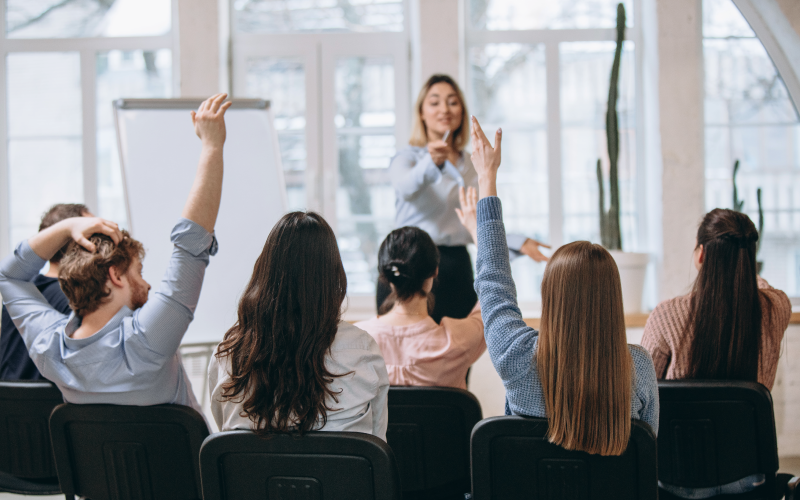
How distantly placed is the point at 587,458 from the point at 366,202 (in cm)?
278

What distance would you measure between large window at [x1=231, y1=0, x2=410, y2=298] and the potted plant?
3.88 feet

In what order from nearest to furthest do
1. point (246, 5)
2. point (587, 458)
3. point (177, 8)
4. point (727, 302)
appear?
point (587, 458)
point (727, 302)
point (177, 8)
point (246, 5)

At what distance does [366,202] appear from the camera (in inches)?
148

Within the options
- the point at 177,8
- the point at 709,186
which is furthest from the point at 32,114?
the point at 709,186

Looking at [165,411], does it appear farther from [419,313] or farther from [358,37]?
[358,37]

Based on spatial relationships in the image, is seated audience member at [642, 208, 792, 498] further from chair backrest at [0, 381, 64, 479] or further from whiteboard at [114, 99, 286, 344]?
whiteboard at [114, 99, 286, 344]

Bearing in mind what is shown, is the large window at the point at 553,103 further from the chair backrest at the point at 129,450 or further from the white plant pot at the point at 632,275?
the chair backrest at the point at 129,450

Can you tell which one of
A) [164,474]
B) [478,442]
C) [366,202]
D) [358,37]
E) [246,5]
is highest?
[246,5]

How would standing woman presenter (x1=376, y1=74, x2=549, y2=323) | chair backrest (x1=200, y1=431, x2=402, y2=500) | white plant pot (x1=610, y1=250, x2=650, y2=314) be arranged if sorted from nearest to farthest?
chair backrest (x1=200, y1=431, x2=402, y2=500) < standing woman presenter (x1=376, y1=74, x2=549, y2=323) < white plant pot (x1=610, y1=250, x2=650, y2=314)

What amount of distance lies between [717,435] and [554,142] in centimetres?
254

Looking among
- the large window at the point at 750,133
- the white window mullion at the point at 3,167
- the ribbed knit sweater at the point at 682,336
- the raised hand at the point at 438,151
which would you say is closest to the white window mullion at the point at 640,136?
the large window at the point at 750,133

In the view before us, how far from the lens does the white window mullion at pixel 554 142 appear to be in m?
3.69

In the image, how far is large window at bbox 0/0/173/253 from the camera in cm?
374

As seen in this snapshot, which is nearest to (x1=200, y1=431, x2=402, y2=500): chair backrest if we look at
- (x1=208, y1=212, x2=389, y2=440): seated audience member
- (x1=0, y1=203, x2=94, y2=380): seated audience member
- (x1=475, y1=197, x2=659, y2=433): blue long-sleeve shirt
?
(x1=208, y1=212, x2=389, y2=440): seated audience member
